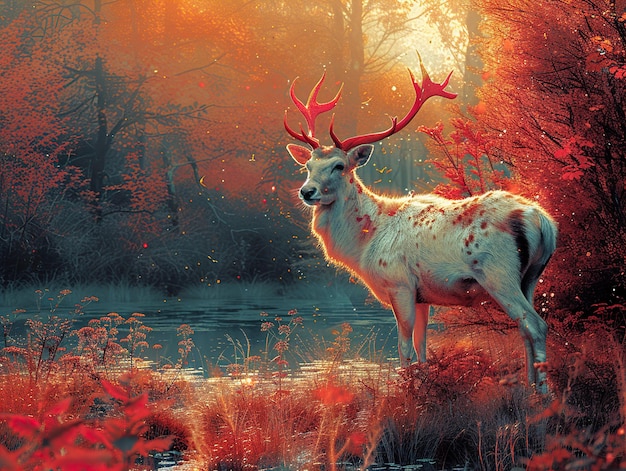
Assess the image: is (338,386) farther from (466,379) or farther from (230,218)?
(230,218)

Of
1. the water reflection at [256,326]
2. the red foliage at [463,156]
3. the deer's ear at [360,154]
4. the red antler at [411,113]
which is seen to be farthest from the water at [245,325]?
the deer's ear at [360,154]

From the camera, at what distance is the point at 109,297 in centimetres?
2155

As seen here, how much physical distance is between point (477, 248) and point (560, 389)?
4.13 feet

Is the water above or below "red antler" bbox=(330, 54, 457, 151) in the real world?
below

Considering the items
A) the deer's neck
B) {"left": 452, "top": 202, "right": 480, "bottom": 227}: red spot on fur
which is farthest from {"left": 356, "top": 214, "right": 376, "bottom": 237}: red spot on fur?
{"left": 452, "top": 202, "right": 480, "bottom": 227}: red spot on fur

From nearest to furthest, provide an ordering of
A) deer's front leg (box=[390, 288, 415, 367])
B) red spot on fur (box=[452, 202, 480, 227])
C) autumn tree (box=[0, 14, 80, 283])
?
red spot on fur (box=[452, 202, 480, 227]), deer's front leg (box=[390, 288, 415, 367]), autumn tree (box=[0, 14, 80, 283])

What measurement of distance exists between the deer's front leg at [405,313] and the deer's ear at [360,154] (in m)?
1.33

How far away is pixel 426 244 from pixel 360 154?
1.19m

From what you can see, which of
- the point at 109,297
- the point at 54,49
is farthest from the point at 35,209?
the point at 54,49

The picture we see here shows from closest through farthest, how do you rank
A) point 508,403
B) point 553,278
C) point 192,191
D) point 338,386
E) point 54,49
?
point 508,403, point 338,386, point 553,278, point 54,49, point 192,191

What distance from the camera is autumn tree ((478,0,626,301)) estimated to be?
846 centimetres

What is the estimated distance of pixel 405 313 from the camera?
7.61 metres

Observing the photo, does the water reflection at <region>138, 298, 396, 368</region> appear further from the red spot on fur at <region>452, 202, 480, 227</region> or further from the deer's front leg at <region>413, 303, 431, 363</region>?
the red spot on fur at <region>452, 202, 480, 227</region>

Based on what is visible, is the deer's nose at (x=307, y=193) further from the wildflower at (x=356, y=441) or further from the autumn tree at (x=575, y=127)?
the wildflower at (x=356, y=441)
